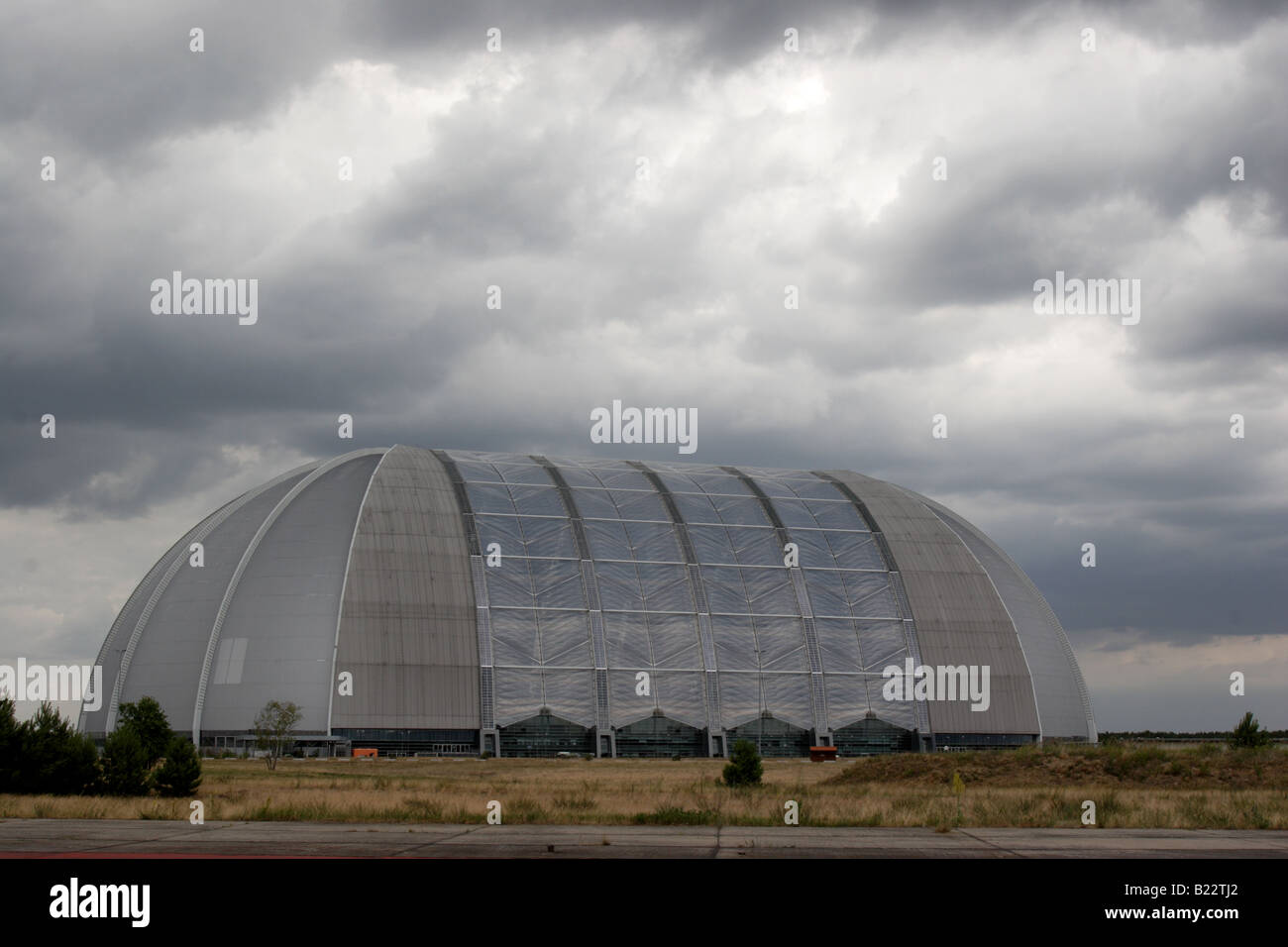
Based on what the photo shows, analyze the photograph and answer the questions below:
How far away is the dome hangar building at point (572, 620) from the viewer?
69.4m

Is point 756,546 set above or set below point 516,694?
above

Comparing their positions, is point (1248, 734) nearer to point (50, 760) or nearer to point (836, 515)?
point (836, 515)

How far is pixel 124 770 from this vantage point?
3750 cm

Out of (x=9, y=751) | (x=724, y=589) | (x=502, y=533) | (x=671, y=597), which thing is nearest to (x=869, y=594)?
(x=724, y=589)

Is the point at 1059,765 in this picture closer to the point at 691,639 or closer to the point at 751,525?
the point at 691,639

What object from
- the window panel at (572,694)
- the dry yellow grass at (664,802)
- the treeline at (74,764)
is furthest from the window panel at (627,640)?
the treeline at (74,764)

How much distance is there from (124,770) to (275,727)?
1096 inches

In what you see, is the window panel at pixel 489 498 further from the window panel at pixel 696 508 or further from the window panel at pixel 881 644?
the window panel at pixel 881 644

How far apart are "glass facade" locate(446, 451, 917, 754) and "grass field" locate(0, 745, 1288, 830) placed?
11.0m

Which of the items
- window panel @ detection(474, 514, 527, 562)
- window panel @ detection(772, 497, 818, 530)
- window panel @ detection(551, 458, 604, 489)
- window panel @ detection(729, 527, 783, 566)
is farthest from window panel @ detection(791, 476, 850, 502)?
window panel @ detection(474, 514, 527, 562)

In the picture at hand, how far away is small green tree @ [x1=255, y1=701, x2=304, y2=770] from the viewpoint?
6431 centimetres

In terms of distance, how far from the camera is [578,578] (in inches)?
3012
